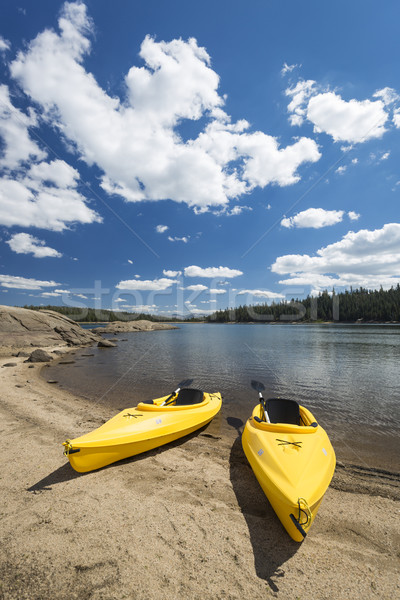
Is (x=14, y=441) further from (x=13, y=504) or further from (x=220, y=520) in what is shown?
(x=220, y=520)

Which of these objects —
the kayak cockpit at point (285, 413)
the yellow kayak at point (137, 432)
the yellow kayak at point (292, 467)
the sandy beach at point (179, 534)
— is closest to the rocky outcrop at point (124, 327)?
the yellow kayak at point (137, 432)

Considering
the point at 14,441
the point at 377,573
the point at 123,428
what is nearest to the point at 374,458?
the point at 377,573

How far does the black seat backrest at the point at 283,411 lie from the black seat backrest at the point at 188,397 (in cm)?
279

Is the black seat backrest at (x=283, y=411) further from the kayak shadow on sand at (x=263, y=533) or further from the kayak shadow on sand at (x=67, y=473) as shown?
the kayak shadow on sand at (x=67, y=473)

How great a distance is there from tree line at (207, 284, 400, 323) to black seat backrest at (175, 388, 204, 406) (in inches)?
5796

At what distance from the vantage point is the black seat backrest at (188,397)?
928 centimetres

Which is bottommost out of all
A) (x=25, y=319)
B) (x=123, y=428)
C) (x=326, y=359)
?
(x=326, y=359)

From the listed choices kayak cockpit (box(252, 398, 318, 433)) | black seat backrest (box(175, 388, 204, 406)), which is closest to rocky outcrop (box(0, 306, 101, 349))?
black seat backrest (box(175, 388, 204, 406))

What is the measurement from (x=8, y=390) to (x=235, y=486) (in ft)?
43.2

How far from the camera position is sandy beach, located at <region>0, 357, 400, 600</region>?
10.6 feet

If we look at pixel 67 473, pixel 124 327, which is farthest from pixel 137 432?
pixel 124 327

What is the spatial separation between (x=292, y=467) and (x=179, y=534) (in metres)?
2.51

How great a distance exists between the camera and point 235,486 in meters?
5.54

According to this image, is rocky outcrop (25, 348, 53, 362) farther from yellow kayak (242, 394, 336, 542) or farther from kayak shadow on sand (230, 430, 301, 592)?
kayak shadow on sand (230, 430, 301, 592)
